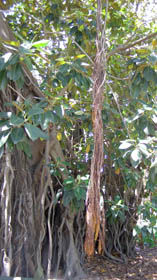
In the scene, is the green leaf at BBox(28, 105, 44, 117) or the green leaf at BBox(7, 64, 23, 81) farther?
the green leaf at BBox(7, 64, 23, 81)

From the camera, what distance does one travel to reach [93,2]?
3.59 metres

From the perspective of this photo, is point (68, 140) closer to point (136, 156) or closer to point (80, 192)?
point (80, 192)

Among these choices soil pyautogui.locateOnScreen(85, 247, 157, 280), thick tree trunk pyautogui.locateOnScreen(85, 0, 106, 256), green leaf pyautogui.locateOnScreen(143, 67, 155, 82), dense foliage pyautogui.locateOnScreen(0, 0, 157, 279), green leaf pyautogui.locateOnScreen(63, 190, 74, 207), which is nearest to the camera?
thick tree trunk pyautogui.locateOnScreen(85, 0, 106, 256)

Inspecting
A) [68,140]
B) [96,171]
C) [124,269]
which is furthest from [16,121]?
[124,269]

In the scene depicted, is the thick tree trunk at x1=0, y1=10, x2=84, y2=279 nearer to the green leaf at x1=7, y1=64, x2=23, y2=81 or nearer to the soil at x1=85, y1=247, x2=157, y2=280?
the soil at x1=85, y1=247, x2=157, y2=280

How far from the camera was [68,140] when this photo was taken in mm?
3811

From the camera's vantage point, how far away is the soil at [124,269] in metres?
3.28

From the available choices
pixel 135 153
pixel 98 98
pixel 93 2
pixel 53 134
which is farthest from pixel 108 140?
pixel 98 98

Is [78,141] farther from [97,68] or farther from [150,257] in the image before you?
[97,68]

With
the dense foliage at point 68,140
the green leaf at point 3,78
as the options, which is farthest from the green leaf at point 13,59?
the green leaf at point 3,78

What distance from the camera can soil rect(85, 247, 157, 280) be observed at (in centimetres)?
328

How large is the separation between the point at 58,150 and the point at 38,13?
1.93m

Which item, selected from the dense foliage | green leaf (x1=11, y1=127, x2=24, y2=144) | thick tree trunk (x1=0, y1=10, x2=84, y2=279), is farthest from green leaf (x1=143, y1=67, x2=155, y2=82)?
green leaf (x1=11, y1=127, x2=24, y2=144)

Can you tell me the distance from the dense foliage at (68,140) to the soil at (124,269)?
13cm
